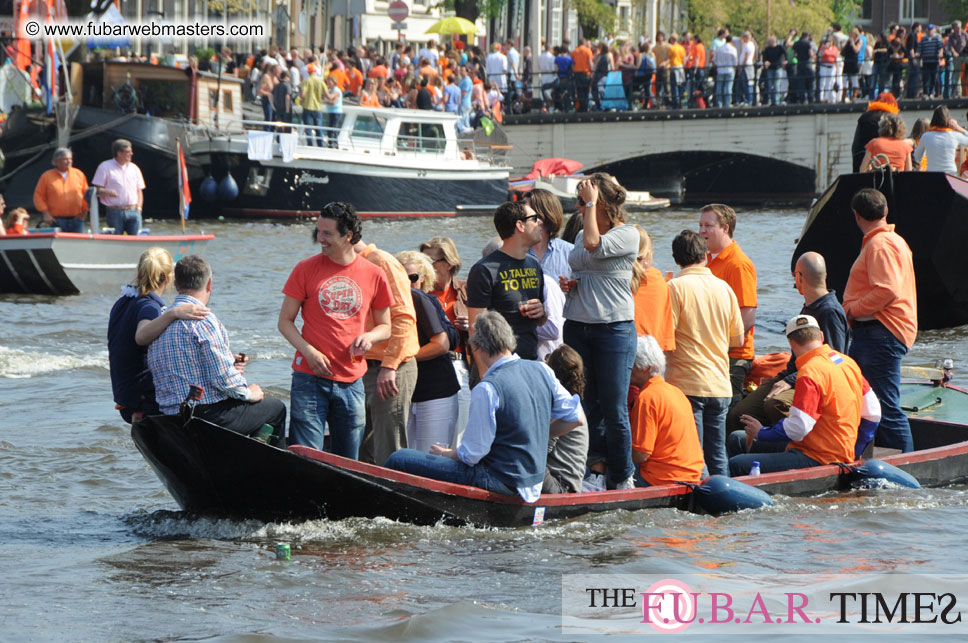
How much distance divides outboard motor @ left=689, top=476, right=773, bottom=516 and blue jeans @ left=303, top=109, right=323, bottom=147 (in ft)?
75.7

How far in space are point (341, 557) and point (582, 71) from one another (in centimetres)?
3017

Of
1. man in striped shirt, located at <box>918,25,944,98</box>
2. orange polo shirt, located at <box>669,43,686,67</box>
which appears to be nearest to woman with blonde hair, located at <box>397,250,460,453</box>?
man in striped shirt, located at <box>918,25,944,98</box>

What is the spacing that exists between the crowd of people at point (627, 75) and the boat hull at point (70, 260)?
1208 centimetres

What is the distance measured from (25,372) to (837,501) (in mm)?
8360

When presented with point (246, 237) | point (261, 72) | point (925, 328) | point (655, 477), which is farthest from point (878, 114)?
point (261, 72)

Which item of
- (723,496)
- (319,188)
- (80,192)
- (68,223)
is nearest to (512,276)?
(723,496)

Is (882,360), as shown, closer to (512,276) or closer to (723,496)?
(723,496)

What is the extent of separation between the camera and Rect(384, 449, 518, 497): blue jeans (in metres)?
7.55

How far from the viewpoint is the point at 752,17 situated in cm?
4925

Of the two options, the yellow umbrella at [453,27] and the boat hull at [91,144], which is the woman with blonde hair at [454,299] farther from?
the yellow umbrella at [453,27]

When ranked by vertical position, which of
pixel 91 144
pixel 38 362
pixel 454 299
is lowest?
pixel 38 362

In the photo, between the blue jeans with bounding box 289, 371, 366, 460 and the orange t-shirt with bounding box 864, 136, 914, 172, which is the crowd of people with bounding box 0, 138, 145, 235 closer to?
the orange t-shirt with bounding box 864, 136, 914, 172

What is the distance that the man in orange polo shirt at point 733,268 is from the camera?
31.0 ft

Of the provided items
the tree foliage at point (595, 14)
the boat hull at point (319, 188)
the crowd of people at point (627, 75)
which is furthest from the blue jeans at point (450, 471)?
the tree foliage at point (595, 14)
